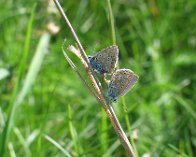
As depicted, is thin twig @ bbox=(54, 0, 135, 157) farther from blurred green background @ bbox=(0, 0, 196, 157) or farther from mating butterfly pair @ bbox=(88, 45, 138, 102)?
blurred green background @ bbox=(0, 0, 196, 157)

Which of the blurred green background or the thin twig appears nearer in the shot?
the thin twig

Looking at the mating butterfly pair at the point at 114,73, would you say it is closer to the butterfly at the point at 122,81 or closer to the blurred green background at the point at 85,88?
the butterfly at the point at 122,81

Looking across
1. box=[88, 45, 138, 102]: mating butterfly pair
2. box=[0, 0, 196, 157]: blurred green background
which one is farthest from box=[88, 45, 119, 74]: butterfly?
box=[0, 0, 196, 157]: blurred green background

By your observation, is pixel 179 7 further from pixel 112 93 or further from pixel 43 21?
pixel 112 93

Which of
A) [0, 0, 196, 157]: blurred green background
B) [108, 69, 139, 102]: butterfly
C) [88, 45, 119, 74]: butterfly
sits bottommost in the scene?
[0, 0, 196, 157]: blurred green background

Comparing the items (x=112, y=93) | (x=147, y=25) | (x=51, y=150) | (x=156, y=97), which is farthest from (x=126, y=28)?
(x=112, y=93)

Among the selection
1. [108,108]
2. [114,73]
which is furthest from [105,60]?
[108,108]

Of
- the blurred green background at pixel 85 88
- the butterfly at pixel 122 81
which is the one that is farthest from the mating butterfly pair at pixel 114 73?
the blurred green background at pixel 85 88
